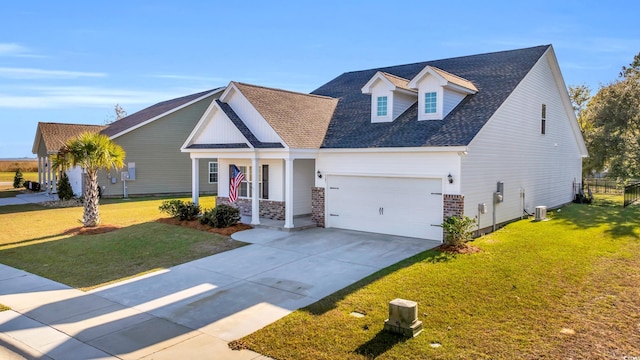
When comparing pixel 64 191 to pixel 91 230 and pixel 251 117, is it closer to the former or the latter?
pixel 91 230

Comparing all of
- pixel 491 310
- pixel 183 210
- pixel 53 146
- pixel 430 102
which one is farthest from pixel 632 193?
pixel 53 146

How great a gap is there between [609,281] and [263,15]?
48.9 ft

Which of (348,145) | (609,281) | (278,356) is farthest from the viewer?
(348,145)

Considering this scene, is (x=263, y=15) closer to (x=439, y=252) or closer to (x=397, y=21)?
(x=397, y=21)

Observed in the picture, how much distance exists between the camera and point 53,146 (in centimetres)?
2873

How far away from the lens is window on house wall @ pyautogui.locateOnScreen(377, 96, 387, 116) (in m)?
16.0

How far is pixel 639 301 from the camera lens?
7637mm

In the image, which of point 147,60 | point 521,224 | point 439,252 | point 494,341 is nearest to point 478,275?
point 439,252

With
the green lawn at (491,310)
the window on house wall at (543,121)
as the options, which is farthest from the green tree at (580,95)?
the green lawn at (491,310)

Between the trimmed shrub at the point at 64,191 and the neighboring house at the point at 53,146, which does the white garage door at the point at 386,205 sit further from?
the neighboring house at the point at 53,146

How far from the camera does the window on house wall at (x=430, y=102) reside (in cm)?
1462

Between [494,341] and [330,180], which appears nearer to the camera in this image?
[494,341]

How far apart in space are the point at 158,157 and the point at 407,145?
20.6 m

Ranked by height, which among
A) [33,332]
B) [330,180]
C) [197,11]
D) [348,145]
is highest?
[197,11]
